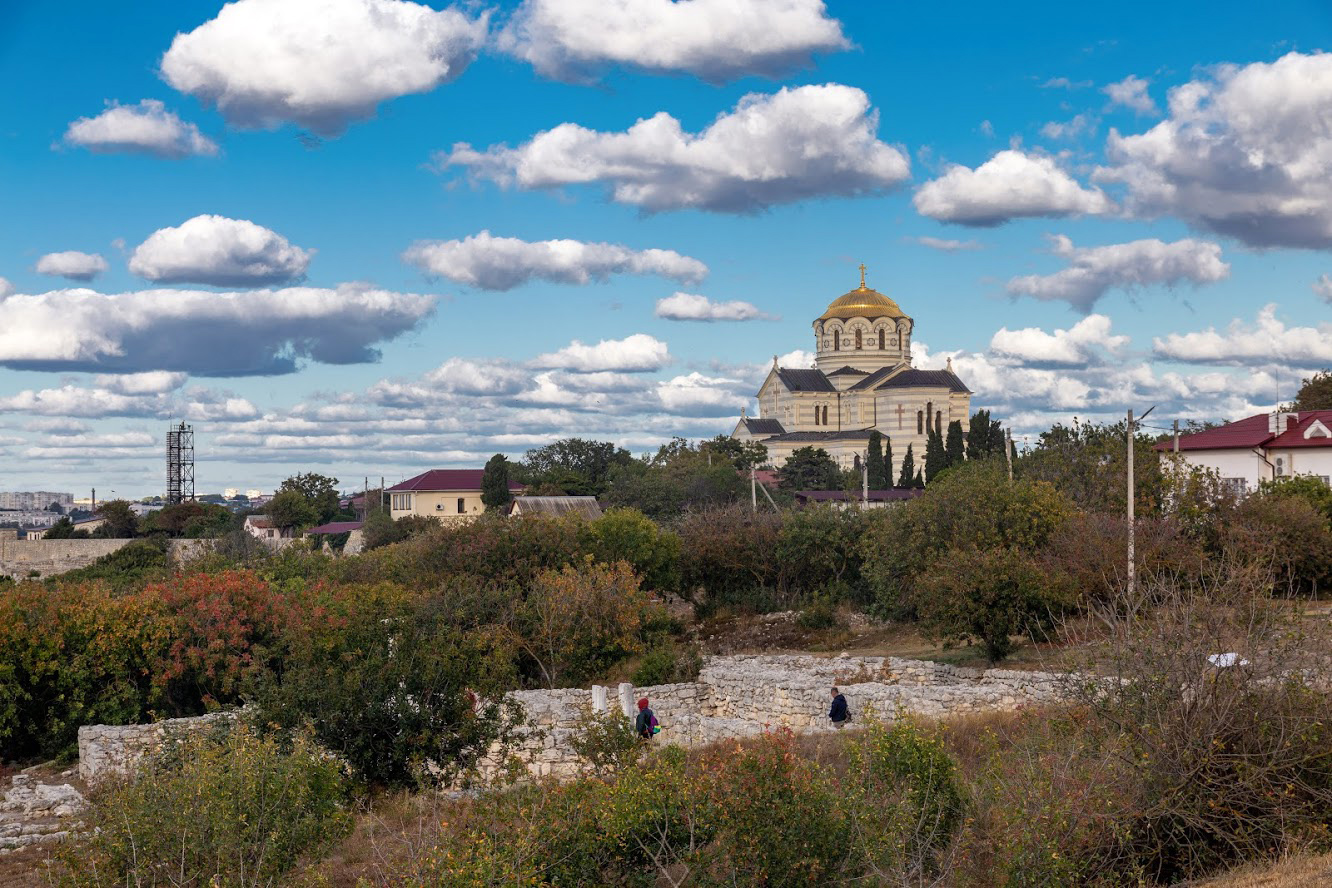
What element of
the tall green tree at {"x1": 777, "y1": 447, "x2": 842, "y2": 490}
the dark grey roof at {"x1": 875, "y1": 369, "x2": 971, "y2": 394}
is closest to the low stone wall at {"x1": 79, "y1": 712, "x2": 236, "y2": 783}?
the tall green tree at {"x1": 777, "y1": 447, "x2": 842, "y2": 490}

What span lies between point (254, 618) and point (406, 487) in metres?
70.3

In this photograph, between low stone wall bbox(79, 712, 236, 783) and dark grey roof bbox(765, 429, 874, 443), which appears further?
dark grey roof bbox(765, 429, 874, 443)

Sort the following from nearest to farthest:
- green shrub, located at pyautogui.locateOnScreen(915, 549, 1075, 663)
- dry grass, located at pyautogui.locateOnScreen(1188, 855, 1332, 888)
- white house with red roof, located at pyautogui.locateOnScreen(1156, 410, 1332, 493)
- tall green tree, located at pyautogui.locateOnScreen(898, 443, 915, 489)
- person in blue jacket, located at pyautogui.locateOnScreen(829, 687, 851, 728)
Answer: dry grass, located at pyautogui.locateOnScreen(1188, 855, 1332, 888) < person in blue jacket, located at pyautogui.locateOnScreen(829, 687, 851, 728) < green shrub, located at pyautogui.locateOnScreen(915, 549, 1075, 663) < white house with red roof, located at pyautogui.locateOnScreen(1156, 410, 1332, 493) < tall green tree, located at pyautogui.locateOnScreen(898, 443, 915, 489)

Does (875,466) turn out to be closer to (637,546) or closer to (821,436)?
(821,436)

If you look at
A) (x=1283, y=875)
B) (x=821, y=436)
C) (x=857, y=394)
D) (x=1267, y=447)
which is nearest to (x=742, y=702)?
(x=1283, y=875)

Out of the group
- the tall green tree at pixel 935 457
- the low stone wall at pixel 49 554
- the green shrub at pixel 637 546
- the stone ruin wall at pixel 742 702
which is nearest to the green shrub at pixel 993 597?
the stone ruin wall at pixel 742 702

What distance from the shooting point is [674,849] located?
37.7ft

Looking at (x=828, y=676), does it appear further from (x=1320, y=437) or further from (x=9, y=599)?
(x=1320, y=437)

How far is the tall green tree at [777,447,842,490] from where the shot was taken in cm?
9669

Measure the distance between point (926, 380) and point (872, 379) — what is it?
6416 millimetres

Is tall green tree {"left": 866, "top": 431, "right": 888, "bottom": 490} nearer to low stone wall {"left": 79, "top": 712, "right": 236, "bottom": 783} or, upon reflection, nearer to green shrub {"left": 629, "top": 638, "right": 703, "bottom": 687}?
green shrub {"left": 629, "top": 638, "right": 703, "bottom": 687}

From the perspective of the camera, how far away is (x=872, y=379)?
118125mm

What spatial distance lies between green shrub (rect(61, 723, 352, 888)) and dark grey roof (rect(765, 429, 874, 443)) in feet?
337

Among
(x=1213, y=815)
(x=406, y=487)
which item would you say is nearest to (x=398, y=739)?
(x=1213, y=815)
